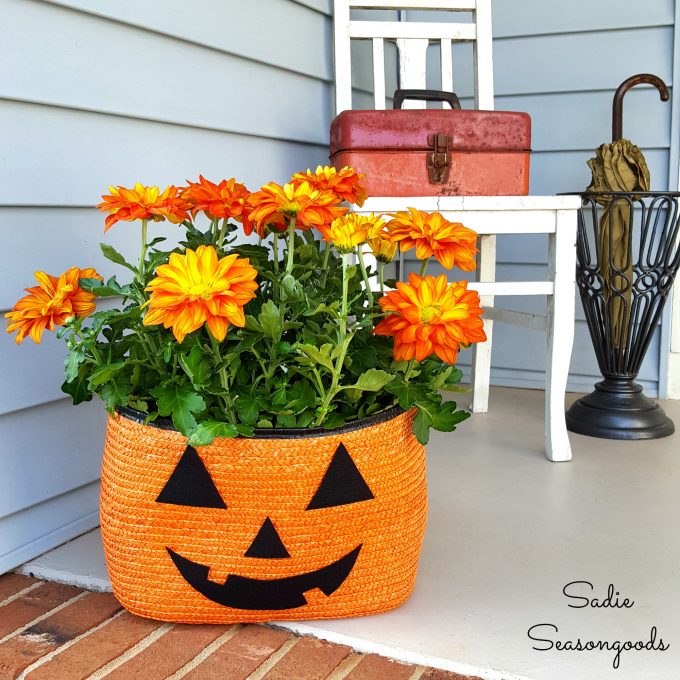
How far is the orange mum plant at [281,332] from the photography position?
3.24 feet

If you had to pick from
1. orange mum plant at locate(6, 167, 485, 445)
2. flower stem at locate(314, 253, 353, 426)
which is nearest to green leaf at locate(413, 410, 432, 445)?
orange mum plant at locate(6, 167, 485, 445)

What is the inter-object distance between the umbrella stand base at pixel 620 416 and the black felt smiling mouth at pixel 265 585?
115 centimetres

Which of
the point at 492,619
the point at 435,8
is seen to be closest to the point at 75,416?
the point at 492,619

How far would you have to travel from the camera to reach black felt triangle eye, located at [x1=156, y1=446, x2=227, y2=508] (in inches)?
39.8

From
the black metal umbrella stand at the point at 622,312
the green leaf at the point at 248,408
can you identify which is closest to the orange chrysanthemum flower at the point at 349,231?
the green leaf at the point at 248,408

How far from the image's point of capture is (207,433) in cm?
96

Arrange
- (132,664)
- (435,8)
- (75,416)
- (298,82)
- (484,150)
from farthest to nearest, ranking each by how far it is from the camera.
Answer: (435,8) < (298,82) < (484,150) < (75,416) < (132,664)

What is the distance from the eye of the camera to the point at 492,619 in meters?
1.13

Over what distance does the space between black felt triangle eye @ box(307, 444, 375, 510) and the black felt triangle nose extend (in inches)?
2.1

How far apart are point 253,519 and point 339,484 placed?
110 millimetres

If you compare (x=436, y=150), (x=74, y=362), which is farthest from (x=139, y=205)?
(x=436, y=150)

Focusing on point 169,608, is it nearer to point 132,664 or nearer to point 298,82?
point 132,664

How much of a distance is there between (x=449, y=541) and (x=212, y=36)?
1057 millimetres

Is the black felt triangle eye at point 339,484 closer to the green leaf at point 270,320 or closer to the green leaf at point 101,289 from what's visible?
the green leaf at point 270,320
